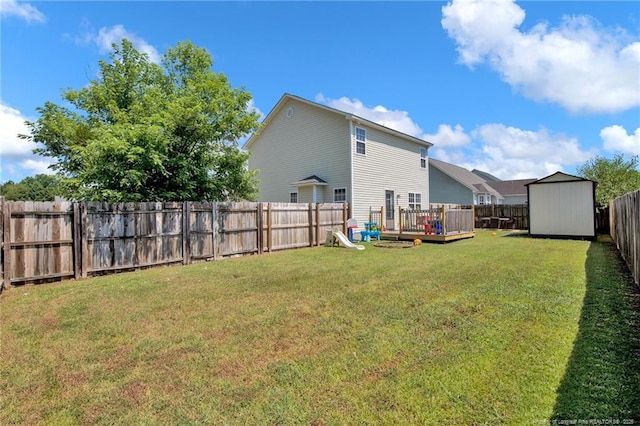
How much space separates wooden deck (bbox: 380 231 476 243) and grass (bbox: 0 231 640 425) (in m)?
6.81

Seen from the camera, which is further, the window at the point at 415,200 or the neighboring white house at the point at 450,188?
the neighboring white house at the point at 450,188

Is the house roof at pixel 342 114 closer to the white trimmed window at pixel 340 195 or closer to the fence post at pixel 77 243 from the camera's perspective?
the white trimmed window at pixel 340 195

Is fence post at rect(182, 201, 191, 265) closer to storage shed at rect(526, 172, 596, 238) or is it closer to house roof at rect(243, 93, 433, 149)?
house roof at rect(243, 93, 433, 149)

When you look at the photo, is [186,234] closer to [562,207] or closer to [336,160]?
[336,160]

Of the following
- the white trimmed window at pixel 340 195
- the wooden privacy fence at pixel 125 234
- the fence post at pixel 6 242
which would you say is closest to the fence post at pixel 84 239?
the wooden privacy fence at pixel 125 234

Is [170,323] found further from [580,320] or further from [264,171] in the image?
[264,171]

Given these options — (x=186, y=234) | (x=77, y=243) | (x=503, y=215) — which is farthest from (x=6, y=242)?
(x=503, y=215)

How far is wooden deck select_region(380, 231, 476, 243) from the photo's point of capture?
13.4 metres

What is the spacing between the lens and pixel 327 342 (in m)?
3.58

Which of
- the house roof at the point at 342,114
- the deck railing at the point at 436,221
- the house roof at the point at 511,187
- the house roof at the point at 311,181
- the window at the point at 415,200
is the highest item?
the house roof at the point at 342,114

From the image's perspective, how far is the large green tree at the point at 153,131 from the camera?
8.88 m

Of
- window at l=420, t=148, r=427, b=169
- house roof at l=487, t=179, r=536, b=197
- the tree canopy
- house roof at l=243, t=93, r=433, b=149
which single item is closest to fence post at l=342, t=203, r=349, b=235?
house roof at l=243, t=93, r=433, b=149

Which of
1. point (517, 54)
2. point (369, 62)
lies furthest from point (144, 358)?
point (369, 62)

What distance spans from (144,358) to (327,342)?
A: 1923 millimetres
